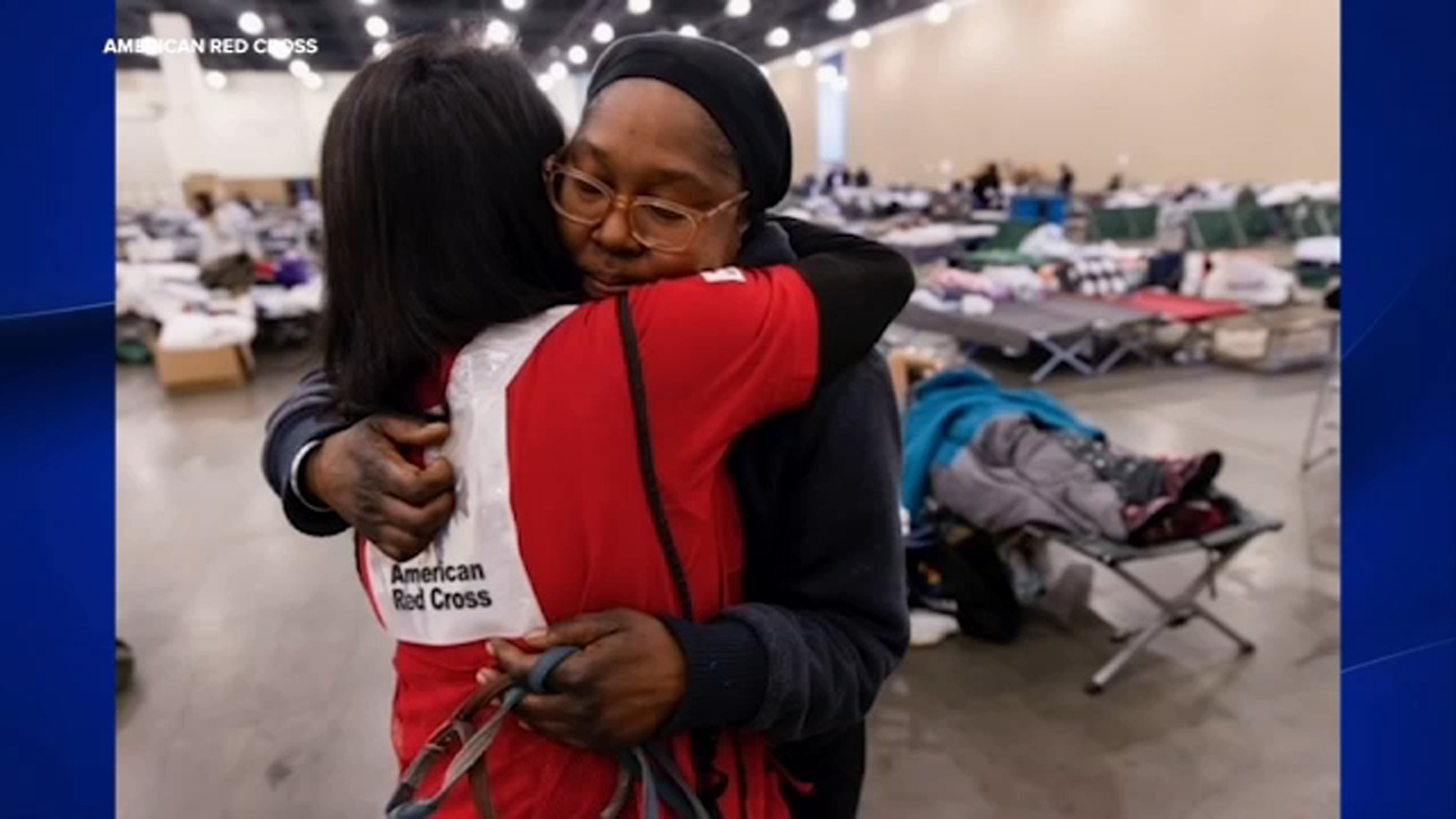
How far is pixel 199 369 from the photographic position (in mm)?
7336

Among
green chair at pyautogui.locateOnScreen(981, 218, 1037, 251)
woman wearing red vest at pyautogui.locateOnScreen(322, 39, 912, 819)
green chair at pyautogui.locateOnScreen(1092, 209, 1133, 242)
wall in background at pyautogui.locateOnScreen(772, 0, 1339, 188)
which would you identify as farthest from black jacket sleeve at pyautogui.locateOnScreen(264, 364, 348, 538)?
green chair at pyautogui.locateOnScreen(1092, 209, 1133, 242)

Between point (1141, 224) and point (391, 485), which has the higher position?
point (1141, 224)

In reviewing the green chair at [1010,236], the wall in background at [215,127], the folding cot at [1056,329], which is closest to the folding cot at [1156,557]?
the wall in background at [215,127]

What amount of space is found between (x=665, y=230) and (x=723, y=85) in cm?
12

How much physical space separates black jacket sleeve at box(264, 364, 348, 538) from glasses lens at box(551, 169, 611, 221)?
282 millimetres

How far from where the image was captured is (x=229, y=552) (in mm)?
4316

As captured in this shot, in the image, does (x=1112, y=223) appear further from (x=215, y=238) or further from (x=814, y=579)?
(x=814, y=579)

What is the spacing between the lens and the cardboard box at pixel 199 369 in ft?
23.8

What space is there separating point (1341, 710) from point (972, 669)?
2.61m

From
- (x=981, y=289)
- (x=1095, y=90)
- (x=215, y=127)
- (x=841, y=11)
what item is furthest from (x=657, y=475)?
(x=1095, y=90)

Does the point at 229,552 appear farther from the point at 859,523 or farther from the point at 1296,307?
the point at 1296,307

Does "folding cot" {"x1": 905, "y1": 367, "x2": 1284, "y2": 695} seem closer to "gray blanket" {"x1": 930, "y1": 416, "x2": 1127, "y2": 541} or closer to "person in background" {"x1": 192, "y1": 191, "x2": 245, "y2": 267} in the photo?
"gray blanket" {"x1": 930, "y1": 416, "x2": 1127, "y2": 541}

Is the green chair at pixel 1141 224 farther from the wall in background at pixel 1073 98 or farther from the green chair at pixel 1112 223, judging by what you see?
the wall in background at pixel 1073 98

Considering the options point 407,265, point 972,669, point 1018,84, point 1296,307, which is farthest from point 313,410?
point 1018,84
